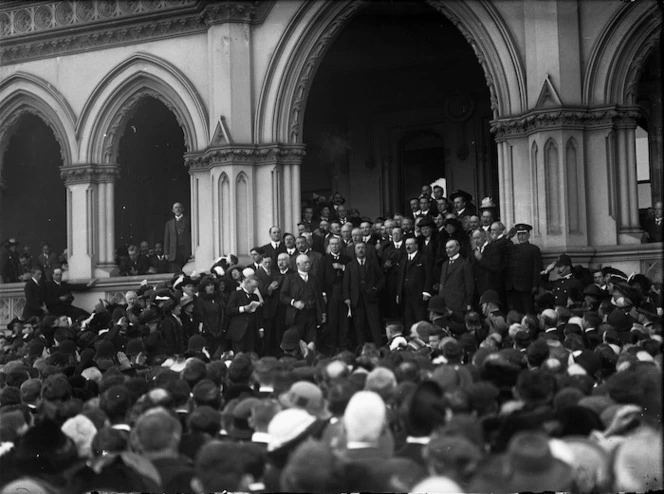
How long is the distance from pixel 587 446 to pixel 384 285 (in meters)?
10.3

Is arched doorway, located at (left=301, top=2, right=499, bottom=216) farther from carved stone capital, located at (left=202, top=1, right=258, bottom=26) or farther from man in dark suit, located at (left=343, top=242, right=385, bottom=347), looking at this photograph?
Result: man in dark suit, located at (left=343, top=242, right=385, bottom=347)

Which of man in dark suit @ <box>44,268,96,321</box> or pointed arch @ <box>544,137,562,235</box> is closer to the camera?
pointed arch @ <box>544,137,562,235</box>

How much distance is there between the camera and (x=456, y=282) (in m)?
14.7

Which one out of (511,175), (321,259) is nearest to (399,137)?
(511,175)

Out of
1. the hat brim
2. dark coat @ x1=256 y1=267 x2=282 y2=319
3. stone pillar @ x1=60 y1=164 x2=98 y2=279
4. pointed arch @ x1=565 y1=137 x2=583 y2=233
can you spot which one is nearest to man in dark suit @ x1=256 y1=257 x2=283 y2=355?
dark coat @ x1=256 y1=267 x2=282 y2=319

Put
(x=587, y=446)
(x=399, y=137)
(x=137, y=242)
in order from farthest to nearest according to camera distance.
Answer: (x=137, y=242) → (x=399, y=137) → (x=587, y=446)

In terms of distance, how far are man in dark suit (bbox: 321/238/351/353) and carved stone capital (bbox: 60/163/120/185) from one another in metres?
7.20

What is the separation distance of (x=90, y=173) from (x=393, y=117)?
647cm

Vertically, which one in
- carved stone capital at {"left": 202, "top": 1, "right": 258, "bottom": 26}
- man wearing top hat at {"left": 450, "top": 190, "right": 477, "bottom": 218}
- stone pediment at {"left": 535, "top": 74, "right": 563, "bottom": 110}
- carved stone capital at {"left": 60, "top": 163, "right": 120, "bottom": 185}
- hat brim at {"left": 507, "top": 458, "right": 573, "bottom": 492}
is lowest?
hat brim at {"left": 507, "top": 458, "right": 573, "bottom": 492}

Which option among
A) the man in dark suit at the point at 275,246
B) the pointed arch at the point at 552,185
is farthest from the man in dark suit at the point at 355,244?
the pointed arch at the point at 552,185

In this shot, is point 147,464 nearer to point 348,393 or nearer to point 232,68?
point 348,393

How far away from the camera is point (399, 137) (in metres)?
23.9

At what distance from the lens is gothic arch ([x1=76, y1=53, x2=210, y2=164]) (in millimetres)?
20094

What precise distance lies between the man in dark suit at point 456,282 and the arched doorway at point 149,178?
35.9 ft
